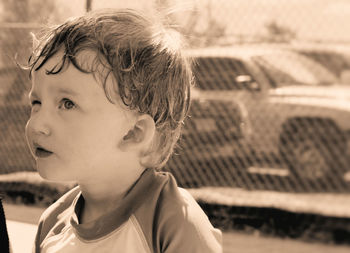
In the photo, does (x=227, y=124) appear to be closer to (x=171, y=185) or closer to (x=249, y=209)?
(x=249, y=209)

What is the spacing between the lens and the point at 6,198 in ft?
15.6

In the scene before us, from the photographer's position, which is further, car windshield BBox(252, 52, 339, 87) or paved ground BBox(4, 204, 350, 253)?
car windshield BBox(252, 52, 339, 87)

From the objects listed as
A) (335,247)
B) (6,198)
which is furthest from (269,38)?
(6,198)

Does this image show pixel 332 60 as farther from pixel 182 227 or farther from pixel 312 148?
pixel 182 227

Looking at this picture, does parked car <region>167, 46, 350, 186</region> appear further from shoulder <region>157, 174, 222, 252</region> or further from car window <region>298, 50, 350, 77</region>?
shoulder <region>157, 174, 222, 252</region>

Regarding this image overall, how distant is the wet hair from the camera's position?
1590 mm

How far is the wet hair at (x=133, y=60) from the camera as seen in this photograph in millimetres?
1590

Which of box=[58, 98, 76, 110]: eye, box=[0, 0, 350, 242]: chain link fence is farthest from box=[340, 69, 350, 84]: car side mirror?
box=[58, 98, 76, 110]: eye

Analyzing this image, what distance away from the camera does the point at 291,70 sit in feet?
16.8

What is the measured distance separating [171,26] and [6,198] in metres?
3.33

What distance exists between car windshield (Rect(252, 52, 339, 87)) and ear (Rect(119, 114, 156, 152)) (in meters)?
3.48

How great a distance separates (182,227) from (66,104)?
47 cm

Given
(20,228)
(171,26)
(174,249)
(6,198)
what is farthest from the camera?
(6,198)

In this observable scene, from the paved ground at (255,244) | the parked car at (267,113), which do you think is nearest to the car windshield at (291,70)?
the parked car at (267,113)
